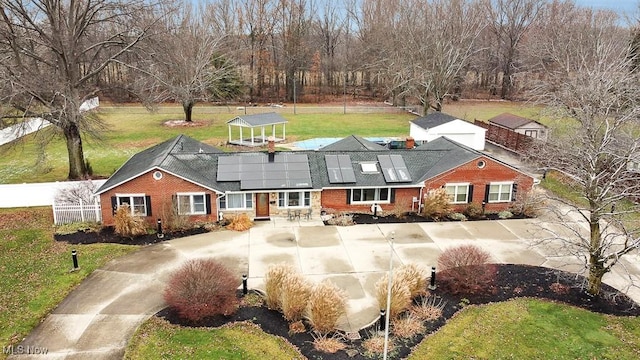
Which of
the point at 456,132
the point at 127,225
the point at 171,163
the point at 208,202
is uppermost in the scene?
the point at 171,163

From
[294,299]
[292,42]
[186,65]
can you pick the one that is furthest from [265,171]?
[292,42]

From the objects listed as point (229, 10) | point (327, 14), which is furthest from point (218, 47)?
point (327, 14)

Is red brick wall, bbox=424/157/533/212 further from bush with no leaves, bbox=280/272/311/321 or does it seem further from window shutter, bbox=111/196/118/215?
window shutter, bbox=111/196/118/215

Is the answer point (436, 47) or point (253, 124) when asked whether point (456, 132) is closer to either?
point (436, 47)

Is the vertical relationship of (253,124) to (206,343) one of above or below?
above

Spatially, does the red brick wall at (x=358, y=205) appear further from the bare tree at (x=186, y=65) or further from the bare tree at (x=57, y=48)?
the bare tree at (x=57, y=48)

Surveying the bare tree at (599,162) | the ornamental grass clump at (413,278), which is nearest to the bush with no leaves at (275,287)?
the ornamental grass clump at (413,278)
